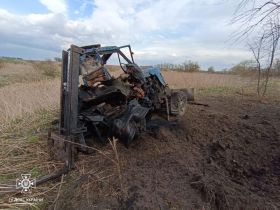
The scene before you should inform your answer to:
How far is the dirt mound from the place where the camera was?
3.80 meters

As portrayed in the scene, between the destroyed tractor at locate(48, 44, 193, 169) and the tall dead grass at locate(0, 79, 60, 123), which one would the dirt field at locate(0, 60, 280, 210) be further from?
the tall dead grass at locate(0, 79, 60, 123)

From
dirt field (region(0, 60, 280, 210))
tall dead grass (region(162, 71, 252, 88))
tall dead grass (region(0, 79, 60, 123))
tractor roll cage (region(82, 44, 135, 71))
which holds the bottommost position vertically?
dirt field (region(0, 60, 280, 210))

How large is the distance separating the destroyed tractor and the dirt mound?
39 centimetres

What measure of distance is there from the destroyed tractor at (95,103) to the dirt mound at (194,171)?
39 cm

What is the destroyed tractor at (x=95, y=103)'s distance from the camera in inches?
191

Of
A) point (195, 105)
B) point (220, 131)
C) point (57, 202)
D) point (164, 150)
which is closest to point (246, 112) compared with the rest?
point (195, 105)

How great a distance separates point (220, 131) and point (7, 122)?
472 centimetres

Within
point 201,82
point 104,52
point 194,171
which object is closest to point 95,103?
point 104,52

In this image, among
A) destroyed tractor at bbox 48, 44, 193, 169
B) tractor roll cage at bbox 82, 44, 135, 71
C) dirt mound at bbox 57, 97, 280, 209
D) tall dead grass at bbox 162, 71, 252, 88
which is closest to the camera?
dirt mound at bbox 57, 97, 280, 209

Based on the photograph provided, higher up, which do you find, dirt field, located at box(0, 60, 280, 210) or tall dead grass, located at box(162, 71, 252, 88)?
tall dead grass, located at box(162, 71, 252, 88)

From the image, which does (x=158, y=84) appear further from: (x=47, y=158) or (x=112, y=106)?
(x=47, y=158)

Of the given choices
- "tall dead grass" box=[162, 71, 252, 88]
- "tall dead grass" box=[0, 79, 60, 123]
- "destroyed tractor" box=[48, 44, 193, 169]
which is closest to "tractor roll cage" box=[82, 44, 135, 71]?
"destroyed tractor" box=[48, 44, 193, 169]

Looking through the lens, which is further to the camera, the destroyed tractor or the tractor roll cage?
the tractor roll cage

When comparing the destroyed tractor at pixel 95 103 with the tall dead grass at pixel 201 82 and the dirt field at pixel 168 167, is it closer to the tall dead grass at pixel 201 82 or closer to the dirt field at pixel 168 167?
the dirt field at pixel 168 167
